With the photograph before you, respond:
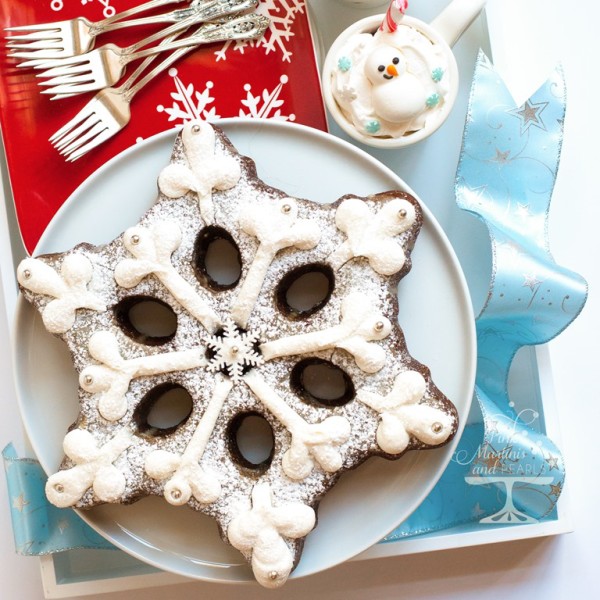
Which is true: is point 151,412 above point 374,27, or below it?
below

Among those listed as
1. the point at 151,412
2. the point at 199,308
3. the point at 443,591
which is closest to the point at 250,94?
the point at 199,308

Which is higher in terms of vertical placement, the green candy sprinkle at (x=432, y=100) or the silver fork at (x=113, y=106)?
the silver fork at (x=113, y=106)

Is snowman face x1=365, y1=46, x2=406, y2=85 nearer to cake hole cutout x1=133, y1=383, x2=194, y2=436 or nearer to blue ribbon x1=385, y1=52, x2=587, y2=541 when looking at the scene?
blue ribbon x1=385, y1=52, x2=587, y2=541

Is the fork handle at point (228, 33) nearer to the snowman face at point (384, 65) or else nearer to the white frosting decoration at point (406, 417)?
the snowman face at point (384, 65)

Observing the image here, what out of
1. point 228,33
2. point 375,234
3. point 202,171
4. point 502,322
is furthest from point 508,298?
point 228,33

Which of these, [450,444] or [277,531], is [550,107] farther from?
[277,531]

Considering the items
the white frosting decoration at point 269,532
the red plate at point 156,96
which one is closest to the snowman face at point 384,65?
the red plate at point 156,96

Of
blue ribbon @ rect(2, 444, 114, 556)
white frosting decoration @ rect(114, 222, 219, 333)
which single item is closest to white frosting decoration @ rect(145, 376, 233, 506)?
white frosting decoration @ rect(114, 222, 219, 333)
